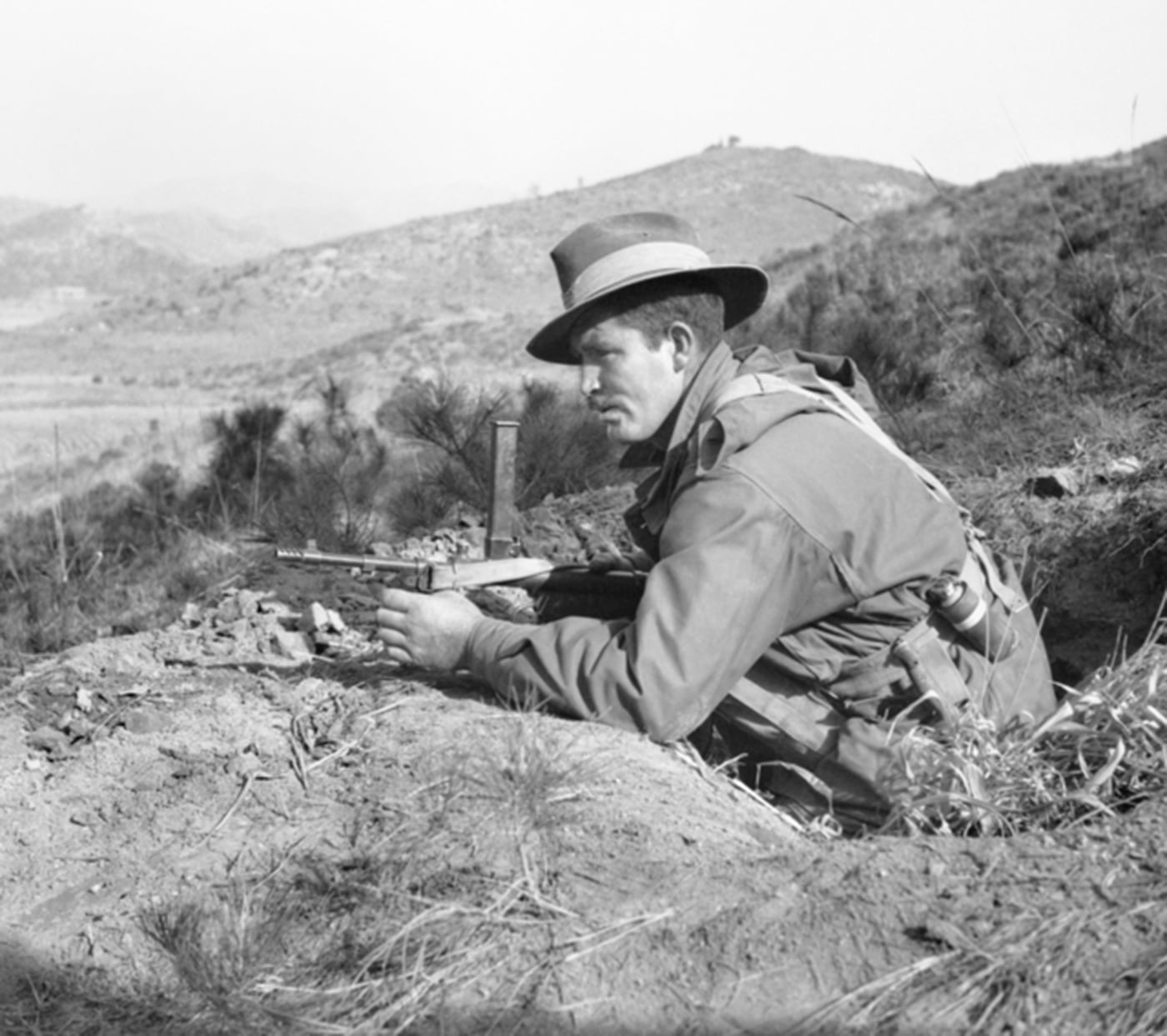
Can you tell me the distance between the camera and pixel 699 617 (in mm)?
2527

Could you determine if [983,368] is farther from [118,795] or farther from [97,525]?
[118,795]

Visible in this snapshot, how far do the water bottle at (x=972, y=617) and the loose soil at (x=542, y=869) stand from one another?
58cm

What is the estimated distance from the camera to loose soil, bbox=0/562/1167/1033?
6.54 ft

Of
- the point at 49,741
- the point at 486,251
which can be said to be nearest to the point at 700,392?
the point at 49,741

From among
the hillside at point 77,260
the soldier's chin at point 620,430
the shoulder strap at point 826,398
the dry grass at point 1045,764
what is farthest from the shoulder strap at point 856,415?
the hillside at point 77,260

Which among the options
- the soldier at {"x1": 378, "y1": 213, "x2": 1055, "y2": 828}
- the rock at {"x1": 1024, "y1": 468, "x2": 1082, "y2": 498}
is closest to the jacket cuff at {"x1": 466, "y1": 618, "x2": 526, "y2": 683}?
the soldier at {"x1": 378, "y1": 213, "x2": 1055, "y2": 828}

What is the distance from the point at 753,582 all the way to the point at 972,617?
64 cm

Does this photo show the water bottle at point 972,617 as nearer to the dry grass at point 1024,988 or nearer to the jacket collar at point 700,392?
the jacket collar at point 700,392

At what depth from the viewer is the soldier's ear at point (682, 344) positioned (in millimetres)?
2975

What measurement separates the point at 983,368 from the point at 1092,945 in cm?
641

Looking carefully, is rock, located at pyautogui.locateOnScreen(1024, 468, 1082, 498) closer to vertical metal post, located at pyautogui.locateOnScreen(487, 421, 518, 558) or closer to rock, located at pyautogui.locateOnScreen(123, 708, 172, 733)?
vertical metal post, located at pyautogui.locateOnScreen(487, 421, 518, 558)

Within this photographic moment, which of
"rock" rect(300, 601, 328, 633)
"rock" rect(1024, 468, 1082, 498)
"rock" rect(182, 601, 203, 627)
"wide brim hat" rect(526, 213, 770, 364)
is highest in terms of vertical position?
"wide brim hat" rect(526, 213, 770, 364)

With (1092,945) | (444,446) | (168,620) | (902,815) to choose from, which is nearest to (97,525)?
(444,446)

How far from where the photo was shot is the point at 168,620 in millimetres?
5188
